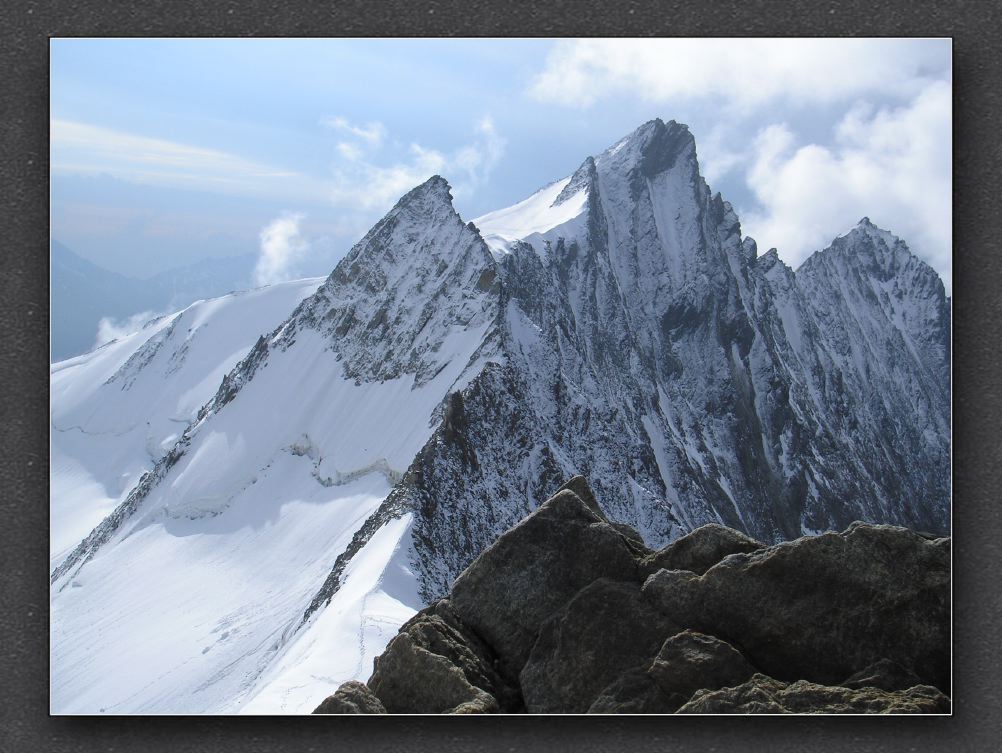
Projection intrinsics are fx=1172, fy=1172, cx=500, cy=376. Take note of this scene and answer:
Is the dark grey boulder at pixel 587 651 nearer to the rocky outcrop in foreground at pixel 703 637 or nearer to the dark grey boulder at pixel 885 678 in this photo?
the rocky outcrop in foreground at pixel 703 637

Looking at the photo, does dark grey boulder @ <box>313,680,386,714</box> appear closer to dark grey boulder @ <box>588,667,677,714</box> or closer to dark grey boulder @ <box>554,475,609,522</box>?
dark grey boulder @ <box>588,667,677,714</box>

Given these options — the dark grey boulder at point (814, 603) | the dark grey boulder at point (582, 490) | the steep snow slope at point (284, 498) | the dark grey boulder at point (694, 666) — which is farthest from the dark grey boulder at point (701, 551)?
the steep snow slope at point (284, 498)

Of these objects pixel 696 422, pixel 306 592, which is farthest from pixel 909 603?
pixel 696 422

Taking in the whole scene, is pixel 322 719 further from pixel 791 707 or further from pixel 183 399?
pixel 183 399

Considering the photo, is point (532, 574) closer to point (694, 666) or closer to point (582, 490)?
point (582, 490)

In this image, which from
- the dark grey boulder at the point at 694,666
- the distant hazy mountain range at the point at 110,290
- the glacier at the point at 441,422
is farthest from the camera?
the glacier at the point at 441,422
